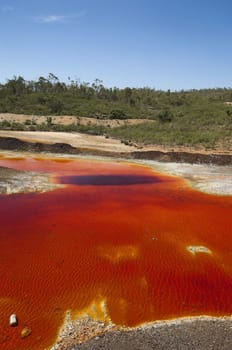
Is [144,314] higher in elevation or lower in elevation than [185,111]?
lower

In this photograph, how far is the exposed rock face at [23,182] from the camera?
68.7 ft

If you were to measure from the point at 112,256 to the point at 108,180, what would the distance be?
12.5m

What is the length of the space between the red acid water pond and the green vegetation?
20979mm

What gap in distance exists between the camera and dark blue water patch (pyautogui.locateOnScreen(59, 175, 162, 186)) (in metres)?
23.8

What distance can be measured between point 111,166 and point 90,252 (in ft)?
57.7

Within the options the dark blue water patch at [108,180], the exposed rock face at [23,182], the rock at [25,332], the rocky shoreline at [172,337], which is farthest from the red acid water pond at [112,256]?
the dark blue water patch at [108,180]

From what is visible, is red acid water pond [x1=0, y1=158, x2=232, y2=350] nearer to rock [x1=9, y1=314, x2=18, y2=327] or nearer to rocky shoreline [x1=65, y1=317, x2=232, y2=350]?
rock [x1=9, y1=314, x2=18, y2=327]

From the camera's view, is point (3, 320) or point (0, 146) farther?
point (0, 146)

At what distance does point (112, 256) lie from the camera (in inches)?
496

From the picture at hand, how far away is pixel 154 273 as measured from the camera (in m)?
11.5

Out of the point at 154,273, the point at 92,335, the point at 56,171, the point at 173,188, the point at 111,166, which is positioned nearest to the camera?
the point at 92,335

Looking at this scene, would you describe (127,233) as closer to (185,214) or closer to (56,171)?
(185,214)

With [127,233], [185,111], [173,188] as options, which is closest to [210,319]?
[127,233]

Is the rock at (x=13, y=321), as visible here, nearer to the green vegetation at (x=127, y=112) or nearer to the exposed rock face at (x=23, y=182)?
the exposed rock face at (x=23, y=182)
